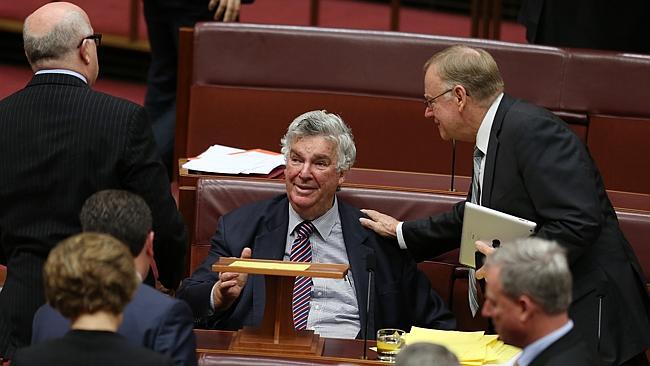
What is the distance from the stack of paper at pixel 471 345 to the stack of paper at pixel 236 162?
3.23ft

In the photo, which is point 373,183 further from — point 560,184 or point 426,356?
point 426,356

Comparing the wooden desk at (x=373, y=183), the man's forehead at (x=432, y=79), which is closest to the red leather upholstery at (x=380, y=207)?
the wooden desk at (x=373, y=183)

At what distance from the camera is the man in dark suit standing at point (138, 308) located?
2.74m

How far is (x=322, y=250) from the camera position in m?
3.93

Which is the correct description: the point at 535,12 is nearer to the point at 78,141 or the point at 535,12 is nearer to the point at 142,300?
the point at 78,141

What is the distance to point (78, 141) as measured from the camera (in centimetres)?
332

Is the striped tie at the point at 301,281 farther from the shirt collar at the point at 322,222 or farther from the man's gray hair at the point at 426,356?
the man's gray hair at the point at 426,356

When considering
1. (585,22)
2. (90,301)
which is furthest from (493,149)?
(585,22)

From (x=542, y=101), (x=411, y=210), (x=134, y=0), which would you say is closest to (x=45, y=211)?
(x=411, y=210)

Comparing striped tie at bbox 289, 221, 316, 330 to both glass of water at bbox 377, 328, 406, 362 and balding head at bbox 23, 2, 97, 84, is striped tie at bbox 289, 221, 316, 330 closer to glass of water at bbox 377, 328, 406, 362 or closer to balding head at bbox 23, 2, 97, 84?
glass of water at bbox 377, 328, 406, 362

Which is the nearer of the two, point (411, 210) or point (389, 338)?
point (389, 338)

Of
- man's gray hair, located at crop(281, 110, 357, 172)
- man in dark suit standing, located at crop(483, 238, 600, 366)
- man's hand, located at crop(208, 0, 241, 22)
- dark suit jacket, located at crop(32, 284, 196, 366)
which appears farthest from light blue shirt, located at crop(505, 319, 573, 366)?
man's hand, located at crop(208, 0, 241, 22)

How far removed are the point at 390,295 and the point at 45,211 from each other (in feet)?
3.51

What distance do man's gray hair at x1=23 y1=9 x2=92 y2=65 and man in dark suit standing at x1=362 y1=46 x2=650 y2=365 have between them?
0.99m
